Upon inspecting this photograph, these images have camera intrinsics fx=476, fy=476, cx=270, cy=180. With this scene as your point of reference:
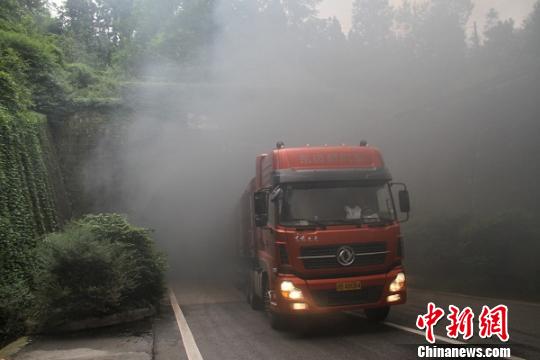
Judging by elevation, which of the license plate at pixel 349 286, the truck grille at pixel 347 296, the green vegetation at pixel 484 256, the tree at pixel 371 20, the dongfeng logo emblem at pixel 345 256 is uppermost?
the tree at pixel 371 20

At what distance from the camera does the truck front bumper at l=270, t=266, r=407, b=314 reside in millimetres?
6625

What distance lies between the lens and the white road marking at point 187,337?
6254mm

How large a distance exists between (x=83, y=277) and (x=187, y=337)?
7.34ft

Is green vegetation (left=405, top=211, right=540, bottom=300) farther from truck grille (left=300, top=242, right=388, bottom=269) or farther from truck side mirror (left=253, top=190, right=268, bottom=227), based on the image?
truck side mirror (left=253, top=190, right=268, bottom=227)

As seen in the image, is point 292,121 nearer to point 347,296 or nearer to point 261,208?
point 261,208

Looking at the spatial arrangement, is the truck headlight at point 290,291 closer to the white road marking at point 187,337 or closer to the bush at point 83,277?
the white road marking at point 187,337

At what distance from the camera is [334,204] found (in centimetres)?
707

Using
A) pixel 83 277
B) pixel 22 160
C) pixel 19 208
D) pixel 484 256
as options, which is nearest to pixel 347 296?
pixel 83 277

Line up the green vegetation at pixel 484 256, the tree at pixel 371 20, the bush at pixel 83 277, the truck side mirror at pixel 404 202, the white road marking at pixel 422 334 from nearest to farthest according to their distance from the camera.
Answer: the white road marking at pixel 422 334 → the truck side mirror at pixel 404 202 → the bush at pixel 83 277 → the green vegetation at pixel 484 256 → the tree at pixel 371 20

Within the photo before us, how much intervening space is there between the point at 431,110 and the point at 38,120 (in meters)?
15.2

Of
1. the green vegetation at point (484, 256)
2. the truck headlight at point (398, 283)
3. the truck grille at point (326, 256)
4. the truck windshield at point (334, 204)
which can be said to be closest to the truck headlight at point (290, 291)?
the truck grille at point (326, 256)

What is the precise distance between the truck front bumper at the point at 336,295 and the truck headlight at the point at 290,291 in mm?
28

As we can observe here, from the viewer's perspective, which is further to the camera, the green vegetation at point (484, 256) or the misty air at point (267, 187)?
the green vegetation at point (484, 256)

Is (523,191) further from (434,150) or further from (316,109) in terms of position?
(316,109)
